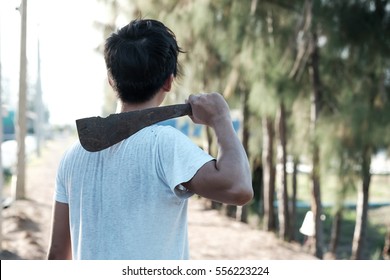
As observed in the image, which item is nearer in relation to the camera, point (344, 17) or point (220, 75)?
point (344, 17)

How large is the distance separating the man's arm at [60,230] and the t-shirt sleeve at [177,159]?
18 centimetres

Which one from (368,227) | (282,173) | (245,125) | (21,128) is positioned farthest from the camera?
(368,227)

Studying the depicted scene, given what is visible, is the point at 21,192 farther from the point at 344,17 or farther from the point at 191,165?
the point at 191,165

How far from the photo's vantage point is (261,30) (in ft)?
16.7

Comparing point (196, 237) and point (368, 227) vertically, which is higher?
point (196, 237)

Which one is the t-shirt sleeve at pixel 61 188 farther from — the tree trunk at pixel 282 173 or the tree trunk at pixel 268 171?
the tree trunk at pixel 268 171

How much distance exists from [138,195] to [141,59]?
0.16 metres

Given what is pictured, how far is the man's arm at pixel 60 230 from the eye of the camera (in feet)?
2.47

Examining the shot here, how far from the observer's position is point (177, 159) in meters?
0.63

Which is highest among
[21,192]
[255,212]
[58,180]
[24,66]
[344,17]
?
[344,17]

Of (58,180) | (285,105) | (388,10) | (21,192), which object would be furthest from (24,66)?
(58,180)


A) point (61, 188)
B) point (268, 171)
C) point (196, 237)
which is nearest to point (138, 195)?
point (61, 188)

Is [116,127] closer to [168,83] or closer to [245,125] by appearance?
[168,83]

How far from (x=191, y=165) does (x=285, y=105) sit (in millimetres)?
5016
